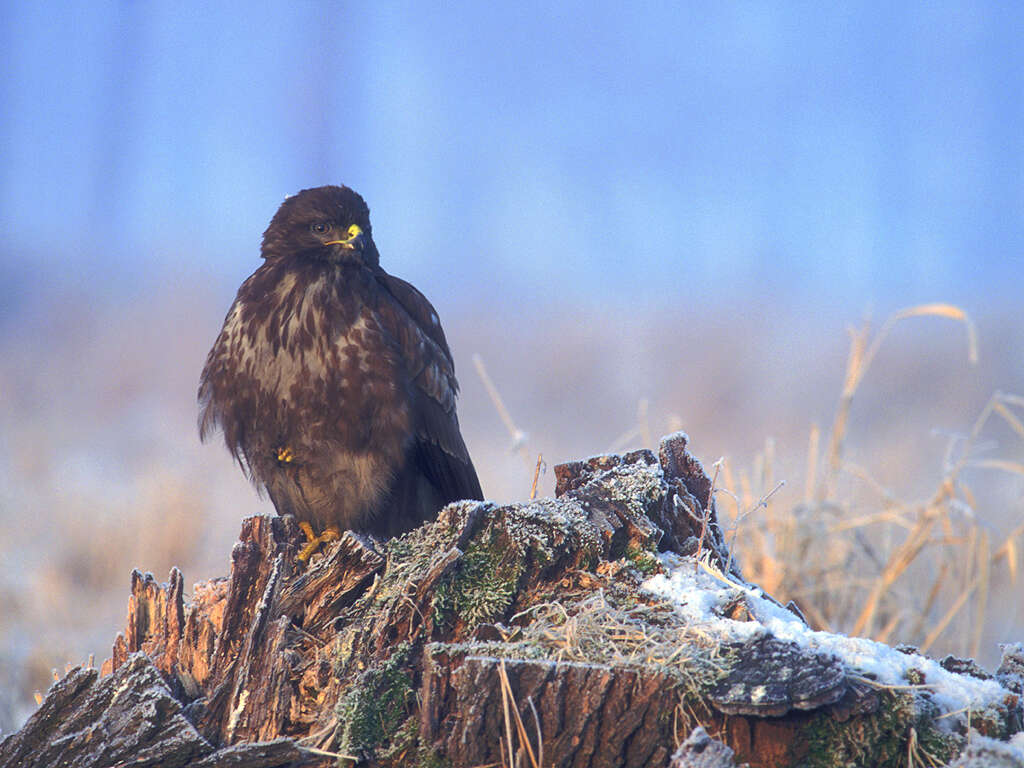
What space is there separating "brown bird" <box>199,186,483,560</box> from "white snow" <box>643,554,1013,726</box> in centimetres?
150

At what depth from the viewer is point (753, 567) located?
4.84m

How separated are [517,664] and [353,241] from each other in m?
2.32

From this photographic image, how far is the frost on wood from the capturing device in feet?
6.69

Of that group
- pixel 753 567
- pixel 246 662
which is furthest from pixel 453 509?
pixel 753 567

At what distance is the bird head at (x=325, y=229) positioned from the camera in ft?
13.1

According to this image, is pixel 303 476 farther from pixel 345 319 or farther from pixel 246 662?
pixel 246 662

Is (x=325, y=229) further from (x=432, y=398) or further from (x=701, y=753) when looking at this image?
(x=701, y=753)

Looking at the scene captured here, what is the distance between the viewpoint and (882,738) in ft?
6.71

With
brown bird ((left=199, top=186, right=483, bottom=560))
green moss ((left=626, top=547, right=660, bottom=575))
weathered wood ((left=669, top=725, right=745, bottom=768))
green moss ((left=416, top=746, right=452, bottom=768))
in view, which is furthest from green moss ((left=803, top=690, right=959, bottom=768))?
brown bird ((left=199, top=186, right=483, bottom=560))

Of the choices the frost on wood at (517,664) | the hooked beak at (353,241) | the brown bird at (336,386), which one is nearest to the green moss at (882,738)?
the frost on wood at (517,664)

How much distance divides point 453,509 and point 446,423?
137cm

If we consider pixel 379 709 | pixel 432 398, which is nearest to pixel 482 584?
pixel 379 709

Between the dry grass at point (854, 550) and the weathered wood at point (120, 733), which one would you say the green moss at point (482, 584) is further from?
the dry grass at point (854, 550)

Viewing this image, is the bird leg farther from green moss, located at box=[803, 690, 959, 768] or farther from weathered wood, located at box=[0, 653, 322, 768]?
green moss, located at box=[803, 690, 959, 768]
